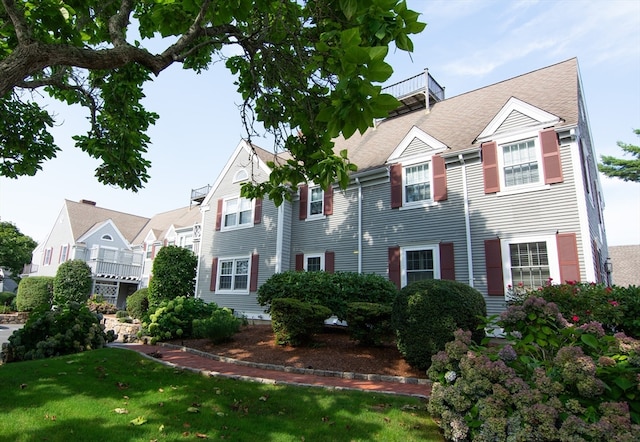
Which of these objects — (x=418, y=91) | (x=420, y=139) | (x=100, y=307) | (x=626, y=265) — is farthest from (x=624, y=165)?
(x=100, y=307)

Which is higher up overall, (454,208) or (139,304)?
(454,208)

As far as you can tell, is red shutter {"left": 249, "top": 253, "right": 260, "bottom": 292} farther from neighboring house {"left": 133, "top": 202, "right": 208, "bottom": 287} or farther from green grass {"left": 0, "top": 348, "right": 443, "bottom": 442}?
green grass {"left": 0, "top": 348, "right": 443, "bottom": 442}

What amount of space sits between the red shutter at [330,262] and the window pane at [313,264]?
52 cm

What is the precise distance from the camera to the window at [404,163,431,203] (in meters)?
12.6

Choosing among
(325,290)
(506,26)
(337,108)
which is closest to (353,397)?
(337,108)

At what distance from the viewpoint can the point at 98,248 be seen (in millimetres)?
26656

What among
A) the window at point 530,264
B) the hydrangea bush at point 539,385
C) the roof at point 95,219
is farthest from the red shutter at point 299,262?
the roof at point 95,219

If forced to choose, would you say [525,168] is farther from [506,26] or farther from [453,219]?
[506,26]

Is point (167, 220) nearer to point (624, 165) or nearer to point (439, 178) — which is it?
point (439, 178)

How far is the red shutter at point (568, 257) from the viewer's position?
933 centimetres

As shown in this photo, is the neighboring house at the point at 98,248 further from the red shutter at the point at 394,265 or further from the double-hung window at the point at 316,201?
the red shutter at the point at 394,265

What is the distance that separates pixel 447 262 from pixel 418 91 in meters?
10.2

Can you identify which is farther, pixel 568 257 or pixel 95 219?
pixel 95 219

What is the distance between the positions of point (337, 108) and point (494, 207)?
10.2 metres
